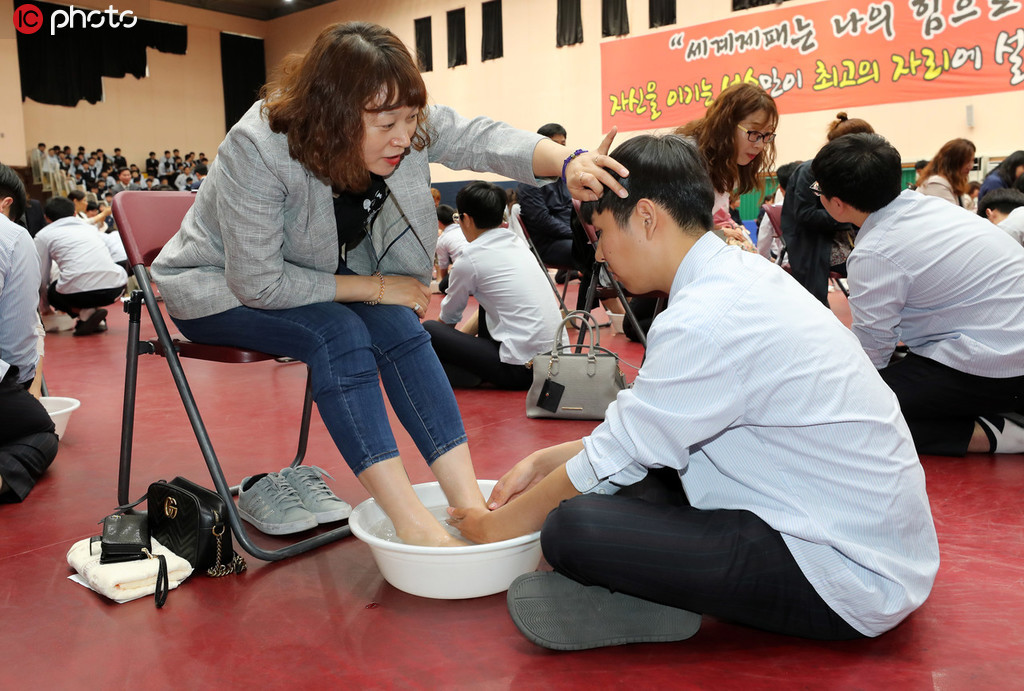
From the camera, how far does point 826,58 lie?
31.1 feet

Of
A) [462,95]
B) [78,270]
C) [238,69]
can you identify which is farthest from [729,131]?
[238,69]

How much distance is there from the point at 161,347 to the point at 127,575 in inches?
19.6

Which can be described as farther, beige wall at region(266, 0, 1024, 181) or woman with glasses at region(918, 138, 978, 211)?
beige wall at region(266, 0, 1024, 181)

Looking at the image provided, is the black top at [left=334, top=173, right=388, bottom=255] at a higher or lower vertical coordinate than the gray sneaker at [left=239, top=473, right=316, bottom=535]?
higher

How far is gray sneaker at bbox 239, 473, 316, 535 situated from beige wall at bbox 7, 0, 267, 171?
1557cm

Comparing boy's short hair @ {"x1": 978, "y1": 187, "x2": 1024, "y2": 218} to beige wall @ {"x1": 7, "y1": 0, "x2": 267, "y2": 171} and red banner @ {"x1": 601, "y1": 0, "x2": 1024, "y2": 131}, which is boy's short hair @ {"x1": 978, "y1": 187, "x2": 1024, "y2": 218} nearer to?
red banner @ {"x1": 601, "y1": 0, "x2": 1024, "y2": 131}

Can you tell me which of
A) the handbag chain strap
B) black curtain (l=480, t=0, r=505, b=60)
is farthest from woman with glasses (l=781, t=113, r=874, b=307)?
black curtain (l=480, t=0, r=505, b=60)

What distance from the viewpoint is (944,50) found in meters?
8.66

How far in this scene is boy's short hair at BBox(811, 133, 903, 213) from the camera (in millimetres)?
2289

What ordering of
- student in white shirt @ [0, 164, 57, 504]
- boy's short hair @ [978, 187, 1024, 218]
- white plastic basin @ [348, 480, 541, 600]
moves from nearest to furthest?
1. white plastic basin @ [348, 480, 541, 600]
2. student in white shirt @ [0, 164, 57, 504]
3. boy's short hair @ [978, 187, 1024, 218]

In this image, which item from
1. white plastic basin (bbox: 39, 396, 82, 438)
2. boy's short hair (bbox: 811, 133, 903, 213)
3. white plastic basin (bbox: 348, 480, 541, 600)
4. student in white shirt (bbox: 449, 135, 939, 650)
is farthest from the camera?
white plastic basin (bbox: 39, 396, 82, 438)

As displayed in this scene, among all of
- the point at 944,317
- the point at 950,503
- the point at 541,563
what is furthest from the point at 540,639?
the point at 944,317

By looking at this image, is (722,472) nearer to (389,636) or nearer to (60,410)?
(389,636)

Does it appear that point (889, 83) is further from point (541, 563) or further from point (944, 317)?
point (541, 563)
